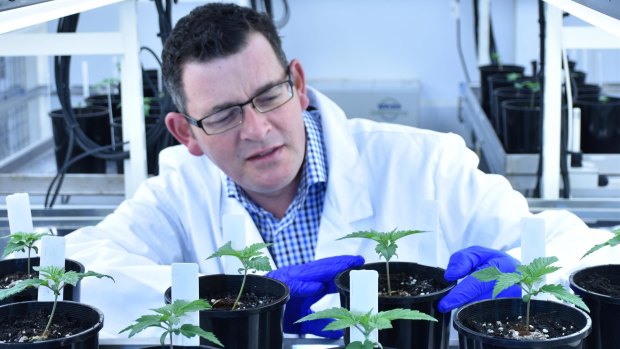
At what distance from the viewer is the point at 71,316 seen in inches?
45.1

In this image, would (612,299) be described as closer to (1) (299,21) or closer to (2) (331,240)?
(2) (331,240)

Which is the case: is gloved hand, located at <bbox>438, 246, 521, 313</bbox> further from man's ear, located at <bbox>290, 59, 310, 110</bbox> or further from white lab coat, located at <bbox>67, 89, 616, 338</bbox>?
man's ear, located at <bbox>290, 59, 310, 110</bbox>

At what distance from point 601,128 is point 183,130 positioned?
166 centimetres

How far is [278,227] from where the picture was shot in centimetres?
187

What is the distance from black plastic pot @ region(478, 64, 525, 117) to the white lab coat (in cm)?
175

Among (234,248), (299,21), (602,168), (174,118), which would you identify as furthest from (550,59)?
(299,21)

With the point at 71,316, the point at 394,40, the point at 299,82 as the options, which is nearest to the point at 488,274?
the point at 71,316

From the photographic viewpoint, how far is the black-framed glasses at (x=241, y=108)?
1693 millimetres

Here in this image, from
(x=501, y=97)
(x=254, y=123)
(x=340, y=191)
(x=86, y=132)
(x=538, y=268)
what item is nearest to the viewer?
(x=538, y=268)

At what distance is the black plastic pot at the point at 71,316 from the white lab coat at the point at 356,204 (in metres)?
0.53

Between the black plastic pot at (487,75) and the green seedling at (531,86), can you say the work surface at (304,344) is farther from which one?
the black plastic pot at (487,75)

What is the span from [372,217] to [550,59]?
64 cm

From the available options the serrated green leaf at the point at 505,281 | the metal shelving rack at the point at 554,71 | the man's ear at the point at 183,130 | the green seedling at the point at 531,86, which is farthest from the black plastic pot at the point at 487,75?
the serrated green leaf at the point at 505,281

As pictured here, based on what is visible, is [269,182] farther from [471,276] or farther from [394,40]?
[394,40]
